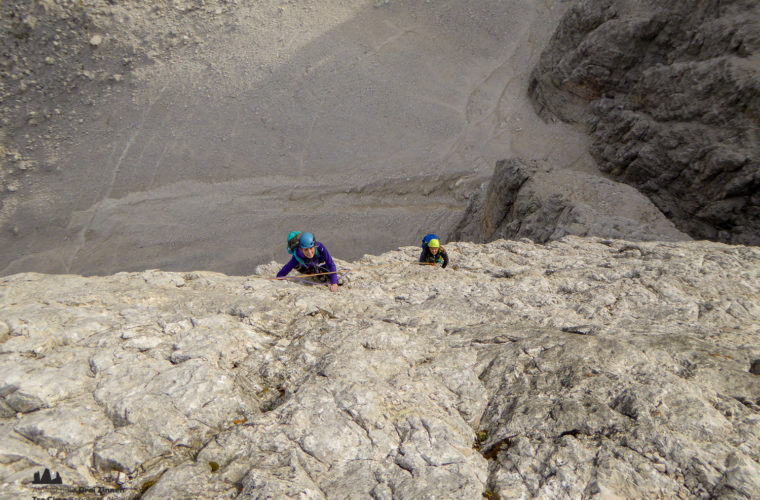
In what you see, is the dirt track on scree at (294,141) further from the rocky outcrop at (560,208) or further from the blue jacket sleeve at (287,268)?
the blue jacket sleeve at (287,268)

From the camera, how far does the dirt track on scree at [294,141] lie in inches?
617

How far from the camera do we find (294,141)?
702 inches

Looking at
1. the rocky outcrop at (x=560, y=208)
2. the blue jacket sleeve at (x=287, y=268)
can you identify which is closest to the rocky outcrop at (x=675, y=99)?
the rocky outcrop at (x=560, y=208)

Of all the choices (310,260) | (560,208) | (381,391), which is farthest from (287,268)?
(560,208)

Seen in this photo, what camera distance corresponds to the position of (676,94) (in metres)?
12.2

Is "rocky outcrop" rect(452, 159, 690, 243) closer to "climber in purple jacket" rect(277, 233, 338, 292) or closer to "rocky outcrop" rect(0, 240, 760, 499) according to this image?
"rocky outcrop" rect(0, 240, 760, 499)

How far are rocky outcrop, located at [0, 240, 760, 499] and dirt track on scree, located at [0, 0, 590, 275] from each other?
1002cm

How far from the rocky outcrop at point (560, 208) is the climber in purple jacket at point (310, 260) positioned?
412cm

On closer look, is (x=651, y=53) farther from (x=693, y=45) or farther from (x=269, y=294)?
(x=269, y=294)

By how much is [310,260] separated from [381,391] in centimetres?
338

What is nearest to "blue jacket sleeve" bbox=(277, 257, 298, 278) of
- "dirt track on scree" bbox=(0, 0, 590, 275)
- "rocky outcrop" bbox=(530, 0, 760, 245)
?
"dirt track on scree" bbox=(0, 0, 590, 275)

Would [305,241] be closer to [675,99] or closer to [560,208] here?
[560,208]

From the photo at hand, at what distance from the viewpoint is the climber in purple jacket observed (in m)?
6.43

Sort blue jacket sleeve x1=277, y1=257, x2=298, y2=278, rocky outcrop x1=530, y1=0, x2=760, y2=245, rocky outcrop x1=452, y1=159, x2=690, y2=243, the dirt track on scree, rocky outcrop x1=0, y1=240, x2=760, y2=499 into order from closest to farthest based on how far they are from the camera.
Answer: rocky outcrop x1=0, y1=240, x2=760, y2=499, blue jacket sleeve x1=277, y1=257, x2=298, y2=278, rocky outcrop x1=452, y1=159, x2=690, y2=243, rocky outcrop x1=530, y1=0, x2=760, y2=245, the dirt track on scree
